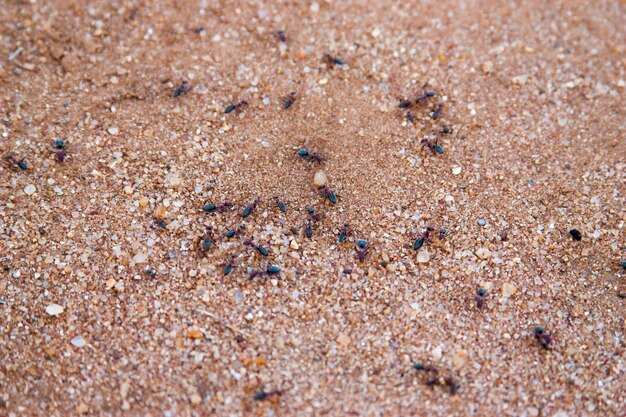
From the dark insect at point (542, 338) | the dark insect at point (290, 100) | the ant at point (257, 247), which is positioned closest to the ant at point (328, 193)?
the ant at point (257, 247)

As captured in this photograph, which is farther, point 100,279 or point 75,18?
point 75,18

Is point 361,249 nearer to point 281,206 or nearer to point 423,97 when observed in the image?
point 281,206

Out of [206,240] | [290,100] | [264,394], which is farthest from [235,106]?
[264,394]

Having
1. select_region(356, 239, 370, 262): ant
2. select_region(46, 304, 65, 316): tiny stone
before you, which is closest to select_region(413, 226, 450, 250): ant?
select_region(356, 239, 370, 262): ant

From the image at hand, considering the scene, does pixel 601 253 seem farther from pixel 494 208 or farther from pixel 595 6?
pixel 595 6

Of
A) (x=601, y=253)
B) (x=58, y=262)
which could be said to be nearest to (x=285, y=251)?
(x=58, y=262)

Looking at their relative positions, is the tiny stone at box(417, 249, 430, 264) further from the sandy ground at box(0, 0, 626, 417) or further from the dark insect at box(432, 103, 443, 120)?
the dark insect at box(432, 103, 443, 120)
